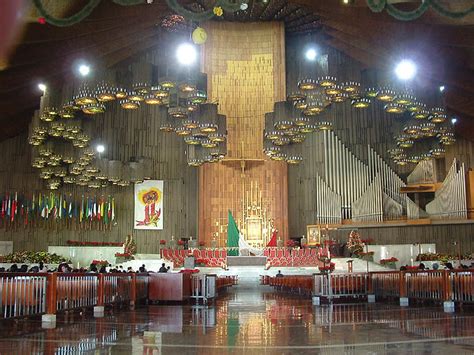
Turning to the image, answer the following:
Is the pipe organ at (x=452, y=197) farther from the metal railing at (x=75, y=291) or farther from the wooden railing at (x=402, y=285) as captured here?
the metal railing at (x=75, y=291)

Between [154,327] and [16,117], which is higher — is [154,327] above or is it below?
below

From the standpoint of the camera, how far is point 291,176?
101 ft

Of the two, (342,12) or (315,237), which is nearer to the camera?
(342,12)

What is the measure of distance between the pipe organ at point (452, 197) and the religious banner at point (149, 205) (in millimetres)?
14239

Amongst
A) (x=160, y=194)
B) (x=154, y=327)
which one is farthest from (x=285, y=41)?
(x=154, y=327)

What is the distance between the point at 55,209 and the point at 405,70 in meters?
19.8

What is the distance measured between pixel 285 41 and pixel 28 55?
1784 cm

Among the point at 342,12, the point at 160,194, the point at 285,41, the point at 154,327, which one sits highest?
the point at 285,41

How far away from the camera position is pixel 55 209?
2948cm

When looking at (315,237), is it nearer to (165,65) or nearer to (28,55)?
(165,65)

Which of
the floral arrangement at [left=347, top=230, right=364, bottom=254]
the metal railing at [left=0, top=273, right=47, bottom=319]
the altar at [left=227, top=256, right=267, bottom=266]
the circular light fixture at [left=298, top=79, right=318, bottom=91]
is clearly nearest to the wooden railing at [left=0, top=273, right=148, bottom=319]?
the metal railing at [left=0, top=273, right=47, bottom=319]

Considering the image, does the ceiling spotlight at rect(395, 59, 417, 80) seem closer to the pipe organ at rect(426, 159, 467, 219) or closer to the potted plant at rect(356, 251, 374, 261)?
the pipe organ at rect(426, 159, 467, 219)

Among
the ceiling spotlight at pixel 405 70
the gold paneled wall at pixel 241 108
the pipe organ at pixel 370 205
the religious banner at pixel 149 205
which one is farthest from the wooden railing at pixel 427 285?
the religious banner at pixel 149 205

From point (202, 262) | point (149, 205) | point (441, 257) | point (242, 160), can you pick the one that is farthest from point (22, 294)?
point (149, 205)
